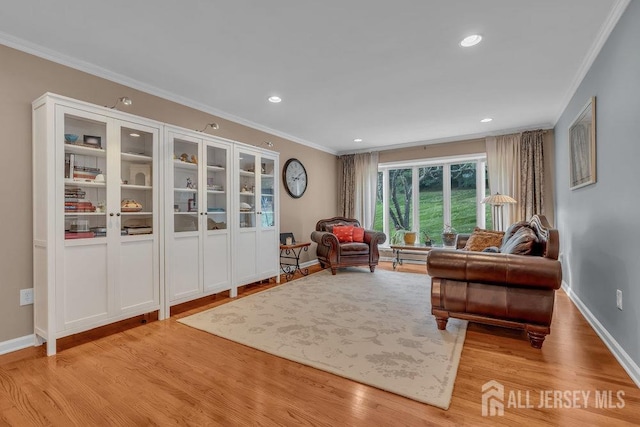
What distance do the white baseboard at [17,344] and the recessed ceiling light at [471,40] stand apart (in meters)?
4.21

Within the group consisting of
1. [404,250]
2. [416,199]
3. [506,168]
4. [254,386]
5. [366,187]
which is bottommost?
[254,386]

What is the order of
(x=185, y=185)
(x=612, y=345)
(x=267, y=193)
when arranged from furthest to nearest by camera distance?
(x=267, y=193), (x=185, y=185), (x=612, y=345)

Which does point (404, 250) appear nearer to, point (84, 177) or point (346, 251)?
point (346, 251)

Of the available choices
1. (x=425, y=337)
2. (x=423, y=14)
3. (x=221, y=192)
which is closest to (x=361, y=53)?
(x=423, y=14)

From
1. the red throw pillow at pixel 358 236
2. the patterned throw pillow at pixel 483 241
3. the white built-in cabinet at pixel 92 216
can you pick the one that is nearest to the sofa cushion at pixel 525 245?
the patterned throw pillow at pixel 483 241

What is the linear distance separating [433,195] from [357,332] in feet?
13.6

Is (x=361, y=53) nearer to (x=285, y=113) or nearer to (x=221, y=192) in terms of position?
(x=285, y=113)

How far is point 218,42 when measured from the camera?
7.67 feet

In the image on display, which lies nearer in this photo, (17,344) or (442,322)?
(17,344)

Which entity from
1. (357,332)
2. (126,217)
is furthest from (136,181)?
(357,332)

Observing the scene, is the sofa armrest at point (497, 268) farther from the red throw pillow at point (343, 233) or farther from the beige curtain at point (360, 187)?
the beige curtain at point (360, 187)

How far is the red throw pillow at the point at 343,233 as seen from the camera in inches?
206

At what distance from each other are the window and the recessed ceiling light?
342 cm

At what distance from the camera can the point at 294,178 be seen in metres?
5.39
